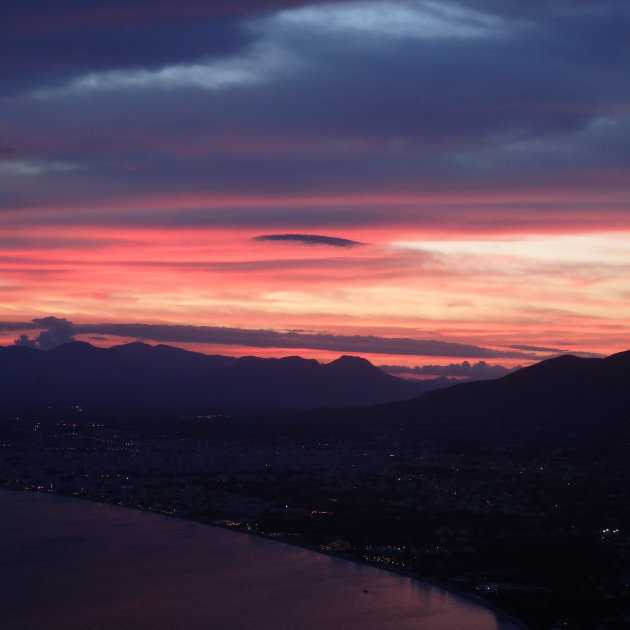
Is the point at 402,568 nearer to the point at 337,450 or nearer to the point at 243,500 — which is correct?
the point at 243,500

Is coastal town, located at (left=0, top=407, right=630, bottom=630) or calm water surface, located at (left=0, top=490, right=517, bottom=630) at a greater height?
coastal town, located at (left=0, top=407, right=630, bottom=630)

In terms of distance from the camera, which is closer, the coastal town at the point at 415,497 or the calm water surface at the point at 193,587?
the calm water surface at the point at 193,587

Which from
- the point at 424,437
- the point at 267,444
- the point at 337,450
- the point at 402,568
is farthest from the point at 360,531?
the point at 424,437

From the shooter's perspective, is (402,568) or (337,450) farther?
(337,450)

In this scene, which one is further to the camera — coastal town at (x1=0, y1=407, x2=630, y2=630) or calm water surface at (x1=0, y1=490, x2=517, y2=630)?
coastal town at (x1=0, y1=407, x2=630, y2=630)
